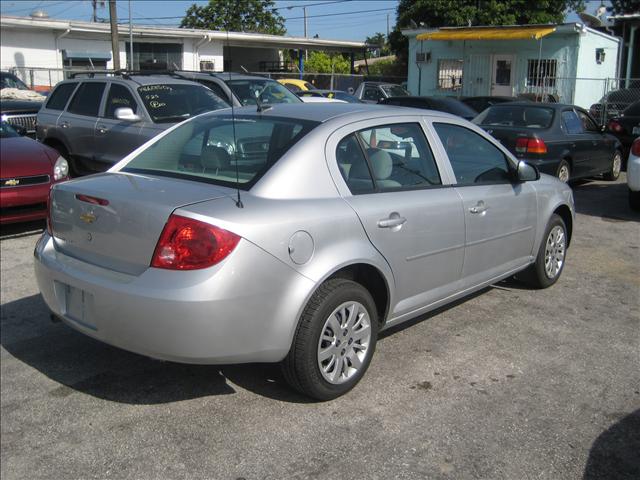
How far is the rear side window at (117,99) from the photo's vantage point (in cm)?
953

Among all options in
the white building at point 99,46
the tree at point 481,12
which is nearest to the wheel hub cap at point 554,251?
the white building at point 99,46

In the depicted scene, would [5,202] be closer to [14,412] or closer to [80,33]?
[14,412]

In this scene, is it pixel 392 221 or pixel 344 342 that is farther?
pixel 392 221

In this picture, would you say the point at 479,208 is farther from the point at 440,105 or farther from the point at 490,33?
the point at 490,33

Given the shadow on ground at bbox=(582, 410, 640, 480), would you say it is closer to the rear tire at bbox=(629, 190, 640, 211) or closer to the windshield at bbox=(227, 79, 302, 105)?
the rear tire at bbox=(629, 190, 640, 211)

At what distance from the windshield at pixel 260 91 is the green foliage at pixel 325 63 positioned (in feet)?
112

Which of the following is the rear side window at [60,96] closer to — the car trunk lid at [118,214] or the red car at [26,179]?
the red car at [26,179]

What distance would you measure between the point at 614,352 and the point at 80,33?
31.1m

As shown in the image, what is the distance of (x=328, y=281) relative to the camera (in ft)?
12.4

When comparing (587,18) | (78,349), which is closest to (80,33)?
(587,18)

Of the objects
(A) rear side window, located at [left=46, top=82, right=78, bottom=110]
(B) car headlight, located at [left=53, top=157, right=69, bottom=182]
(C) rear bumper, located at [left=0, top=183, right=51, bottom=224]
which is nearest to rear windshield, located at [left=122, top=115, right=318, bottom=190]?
(C) rear bumper, located at [left=0, top=183, right=51, bottom=224]

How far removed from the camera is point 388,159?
438 cm

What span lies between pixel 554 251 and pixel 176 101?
5.78 metres

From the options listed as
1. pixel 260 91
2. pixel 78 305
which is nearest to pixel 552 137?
pixel 260 91
